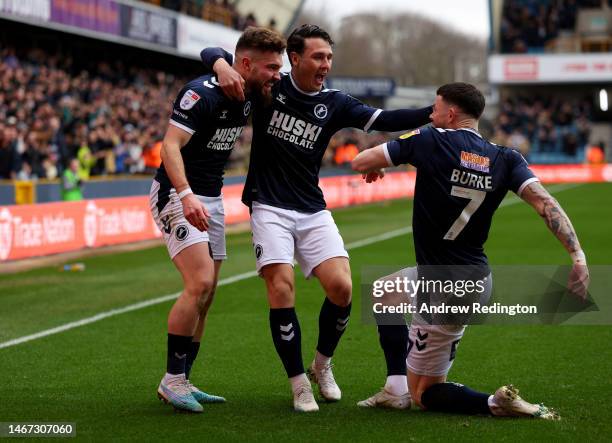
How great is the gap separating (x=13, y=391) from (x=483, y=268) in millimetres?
3322

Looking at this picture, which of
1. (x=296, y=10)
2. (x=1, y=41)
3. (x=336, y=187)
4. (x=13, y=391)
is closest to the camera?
(x=13, y=391)

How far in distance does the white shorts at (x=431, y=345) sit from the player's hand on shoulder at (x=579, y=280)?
31.6 inches

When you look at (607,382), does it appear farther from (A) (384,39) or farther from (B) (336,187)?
(A) (384,39)

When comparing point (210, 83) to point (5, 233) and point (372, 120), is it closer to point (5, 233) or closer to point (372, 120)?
point (372, 120)

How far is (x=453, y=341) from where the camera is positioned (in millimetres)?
6547

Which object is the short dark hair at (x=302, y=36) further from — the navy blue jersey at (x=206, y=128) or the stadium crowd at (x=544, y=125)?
the stadium crowd at (x=544, y=125)

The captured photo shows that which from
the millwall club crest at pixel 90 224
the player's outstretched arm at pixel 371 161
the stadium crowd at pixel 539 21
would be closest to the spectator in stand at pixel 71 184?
the millwall club crest at pixel 90 224

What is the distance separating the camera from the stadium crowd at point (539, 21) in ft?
211

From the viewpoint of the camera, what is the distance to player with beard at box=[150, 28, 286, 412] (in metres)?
6.75

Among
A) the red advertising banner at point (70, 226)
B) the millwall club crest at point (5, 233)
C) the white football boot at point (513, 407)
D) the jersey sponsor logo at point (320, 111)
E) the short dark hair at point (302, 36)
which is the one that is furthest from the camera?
the red advertising banner at point (70, 226)

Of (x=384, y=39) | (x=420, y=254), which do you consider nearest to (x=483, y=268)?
(x=420, y=254)

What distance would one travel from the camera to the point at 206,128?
6918mm

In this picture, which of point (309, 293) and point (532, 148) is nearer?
point (309, 293)

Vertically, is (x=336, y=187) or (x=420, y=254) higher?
(x=420, y=254)
